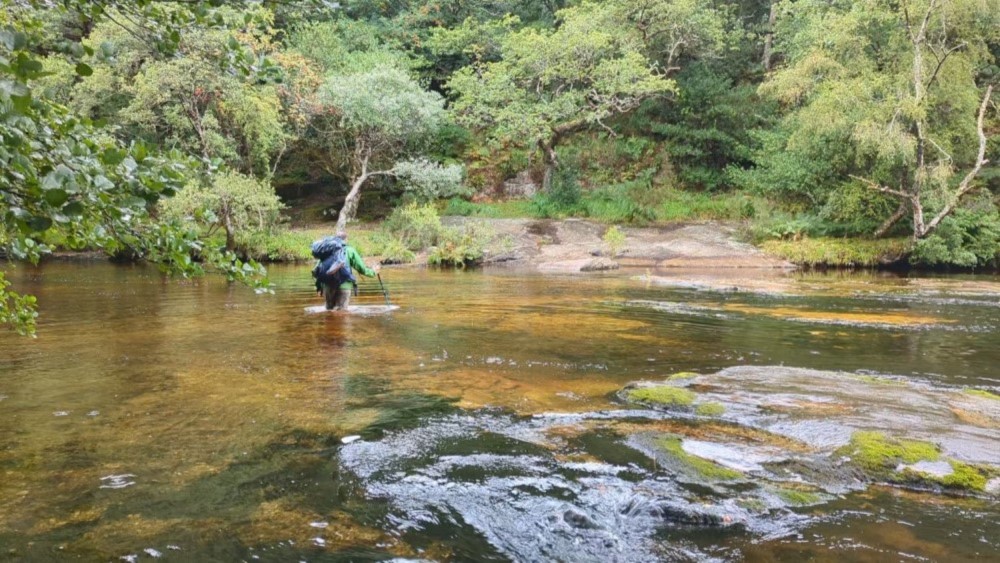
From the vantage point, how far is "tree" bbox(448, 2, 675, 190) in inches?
1321

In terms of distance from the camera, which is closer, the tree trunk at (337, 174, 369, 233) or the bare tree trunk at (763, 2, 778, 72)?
the tree trunk at (337, 174, 369, 233)

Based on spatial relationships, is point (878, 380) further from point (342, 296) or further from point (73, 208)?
point (342, 296)

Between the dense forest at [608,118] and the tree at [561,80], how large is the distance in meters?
0.14

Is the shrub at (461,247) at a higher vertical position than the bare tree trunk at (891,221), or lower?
lower

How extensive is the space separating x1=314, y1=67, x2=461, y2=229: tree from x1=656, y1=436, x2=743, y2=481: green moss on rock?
27514 millimetres

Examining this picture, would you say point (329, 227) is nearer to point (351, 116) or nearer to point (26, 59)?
point (351, 116)

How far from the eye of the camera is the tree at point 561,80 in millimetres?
33562

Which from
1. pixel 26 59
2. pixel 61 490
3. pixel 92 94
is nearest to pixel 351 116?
pixel 92 94

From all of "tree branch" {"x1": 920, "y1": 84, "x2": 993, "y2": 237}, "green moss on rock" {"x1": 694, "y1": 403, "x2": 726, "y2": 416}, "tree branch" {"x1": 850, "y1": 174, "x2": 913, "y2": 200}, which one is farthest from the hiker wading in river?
"tree branch" {"x1": 920, "y1": 84, "x2": 993, "y2": 237}

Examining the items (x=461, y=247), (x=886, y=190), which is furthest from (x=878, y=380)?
(x=461, y=247)

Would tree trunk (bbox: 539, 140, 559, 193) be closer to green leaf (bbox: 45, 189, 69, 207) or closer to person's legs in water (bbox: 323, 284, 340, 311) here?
person's legs in water (bbox: 323, 284, 340, 311)

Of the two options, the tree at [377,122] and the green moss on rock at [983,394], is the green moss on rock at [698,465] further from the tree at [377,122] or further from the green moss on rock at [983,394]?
the tree at [377,122]

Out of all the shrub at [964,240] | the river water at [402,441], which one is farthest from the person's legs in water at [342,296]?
the shrub at [964,240]

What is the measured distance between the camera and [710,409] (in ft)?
20.4
